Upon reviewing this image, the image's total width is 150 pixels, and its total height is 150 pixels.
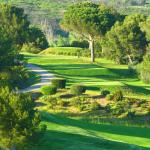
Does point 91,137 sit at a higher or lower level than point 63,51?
higher

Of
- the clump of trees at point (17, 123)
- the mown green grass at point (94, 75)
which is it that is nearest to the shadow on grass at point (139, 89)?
the mown green grass at point (94, 75)

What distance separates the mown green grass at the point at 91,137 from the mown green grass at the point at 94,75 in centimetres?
1938

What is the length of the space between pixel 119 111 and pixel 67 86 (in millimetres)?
12977

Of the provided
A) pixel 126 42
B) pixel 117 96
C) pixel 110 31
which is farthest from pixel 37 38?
pixel 117 96

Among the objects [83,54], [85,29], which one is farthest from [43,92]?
[83,54]

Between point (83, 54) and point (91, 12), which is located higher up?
point (91, 12)

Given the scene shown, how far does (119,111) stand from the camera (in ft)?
172

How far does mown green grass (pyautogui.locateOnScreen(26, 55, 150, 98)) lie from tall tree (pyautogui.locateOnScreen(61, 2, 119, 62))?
600 centimetres

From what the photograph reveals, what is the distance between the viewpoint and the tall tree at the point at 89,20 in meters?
91.9

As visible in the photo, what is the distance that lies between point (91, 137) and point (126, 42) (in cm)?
6449

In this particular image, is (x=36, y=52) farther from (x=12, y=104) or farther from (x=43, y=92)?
(x=12, y=104)

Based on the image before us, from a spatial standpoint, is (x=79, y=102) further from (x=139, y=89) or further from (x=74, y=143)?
(x=74, y=143)

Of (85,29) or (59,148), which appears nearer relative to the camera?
(59,148)

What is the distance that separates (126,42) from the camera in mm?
98062
